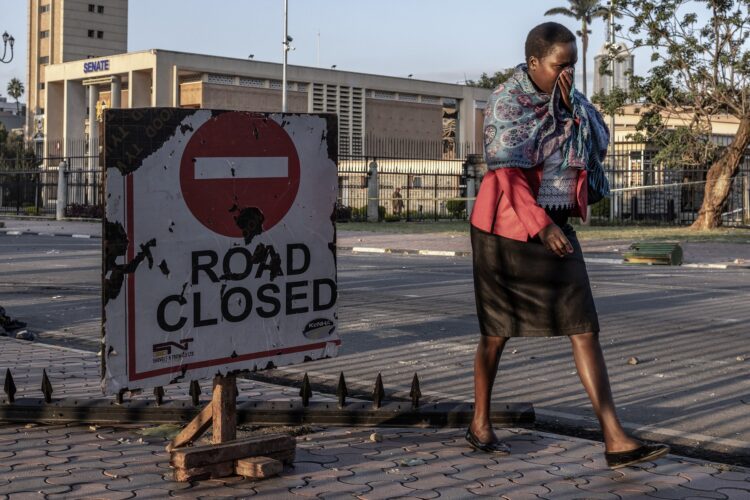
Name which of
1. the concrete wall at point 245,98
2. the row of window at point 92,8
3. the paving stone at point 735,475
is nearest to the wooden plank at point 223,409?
the paving stone at point 735,475

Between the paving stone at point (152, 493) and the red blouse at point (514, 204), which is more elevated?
the red blouse at point (514, 204)

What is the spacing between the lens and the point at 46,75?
75.3 metres

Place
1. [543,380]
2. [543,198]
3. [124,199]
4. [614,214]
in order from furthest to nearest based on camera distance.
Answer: [614,214], [543,380], [543,198], [124,199]

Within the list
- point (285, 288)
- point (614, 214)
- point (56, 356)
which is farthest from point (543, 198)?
point (614, 214)

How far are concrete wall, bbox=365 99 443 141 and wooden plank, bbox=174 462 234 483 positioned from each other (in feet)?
231

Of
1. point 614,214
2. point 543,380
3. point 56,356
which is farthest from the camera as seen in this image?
point 614,214

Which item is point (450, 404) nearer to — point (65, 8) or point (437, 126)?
point (437, 126)

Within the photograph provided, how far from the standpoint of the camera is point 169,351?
420 centimetres

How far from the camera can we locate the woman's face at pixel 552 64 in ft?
15.1

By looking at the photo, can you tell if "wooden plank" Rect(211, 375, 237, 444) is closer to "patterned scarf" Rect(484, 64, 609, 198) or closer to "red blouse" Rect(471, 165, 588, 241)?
"red blouse" Rect(471, 165, 588, 241)

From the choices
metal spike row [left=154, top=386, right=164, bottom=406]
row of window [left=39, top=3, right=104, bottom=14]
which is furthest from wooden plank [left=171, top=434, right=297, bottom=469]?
row of window [left=39, top=3, right=104, bottom=14]

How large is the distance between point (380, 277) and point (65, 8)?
88.3 meters

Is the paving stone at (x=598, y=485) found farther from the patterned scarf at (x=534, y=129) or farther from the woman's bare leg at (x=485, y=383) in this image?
the patterned scarf at (x=534, y=129)

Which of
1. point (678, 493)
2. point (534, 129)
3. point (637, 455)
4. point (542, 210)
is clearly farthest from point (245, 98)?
point (678, 493)
